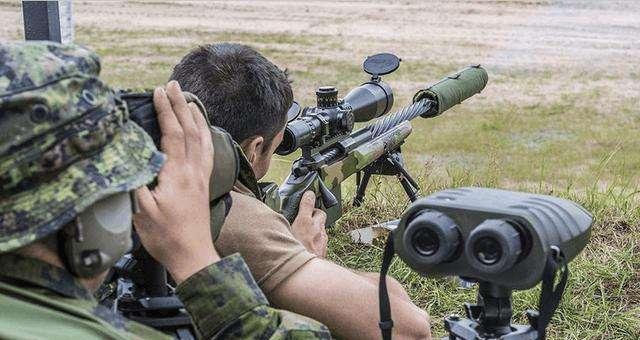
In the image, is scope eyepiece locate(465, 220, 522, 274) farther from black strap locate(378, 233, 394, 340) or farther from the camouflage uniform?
the camouflage uniform

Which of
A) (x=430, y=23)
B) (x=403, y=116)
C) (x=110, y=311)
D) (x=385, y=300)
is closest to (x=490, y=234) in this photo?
(x=385, y=300)

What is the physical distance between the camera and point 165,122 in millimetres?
1861

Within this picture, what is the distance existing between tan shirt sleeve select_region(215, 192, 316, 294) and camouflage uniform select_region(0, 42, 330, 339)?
747 millimetres

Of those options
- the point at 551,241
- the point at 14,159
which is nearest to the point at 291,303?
the point at 551,241

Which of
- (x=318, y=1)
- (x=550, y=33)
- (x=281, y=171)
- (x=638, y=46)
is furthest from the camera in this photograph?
(x=318, y=1)

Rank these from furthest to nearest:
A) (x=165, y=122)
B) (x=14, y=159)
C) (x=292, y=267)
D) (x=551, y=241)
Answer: (x=292, y=267)
(x=165, y=122)
(x=551, y=241)
(x=14, y=159)

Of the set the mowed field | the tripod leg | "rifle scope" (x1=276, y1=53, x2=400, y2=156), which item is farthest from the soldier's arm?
the tripod leg

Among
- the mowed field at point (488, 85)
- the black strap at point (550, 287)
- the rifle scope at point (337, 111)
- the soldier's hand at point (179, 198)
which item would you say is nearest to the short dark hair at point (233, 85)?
the rifle scope at point (337, 111)

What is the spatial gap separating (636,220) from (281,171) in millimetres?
3993

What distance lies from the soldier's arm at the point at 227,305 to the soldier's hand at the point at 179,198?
0.02m

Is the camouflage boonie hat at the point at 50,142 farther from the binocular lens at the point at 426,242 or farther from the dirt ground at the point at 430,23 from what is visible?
the dirt ground at the point at 430,23

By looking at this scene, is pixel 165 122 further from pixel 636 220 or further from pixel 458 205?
pixel 636 220

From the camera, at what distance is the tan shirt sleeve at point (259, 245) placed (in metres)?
2.39

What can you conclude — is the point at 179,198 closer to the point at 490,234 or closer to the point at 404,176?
the point at 490,234
